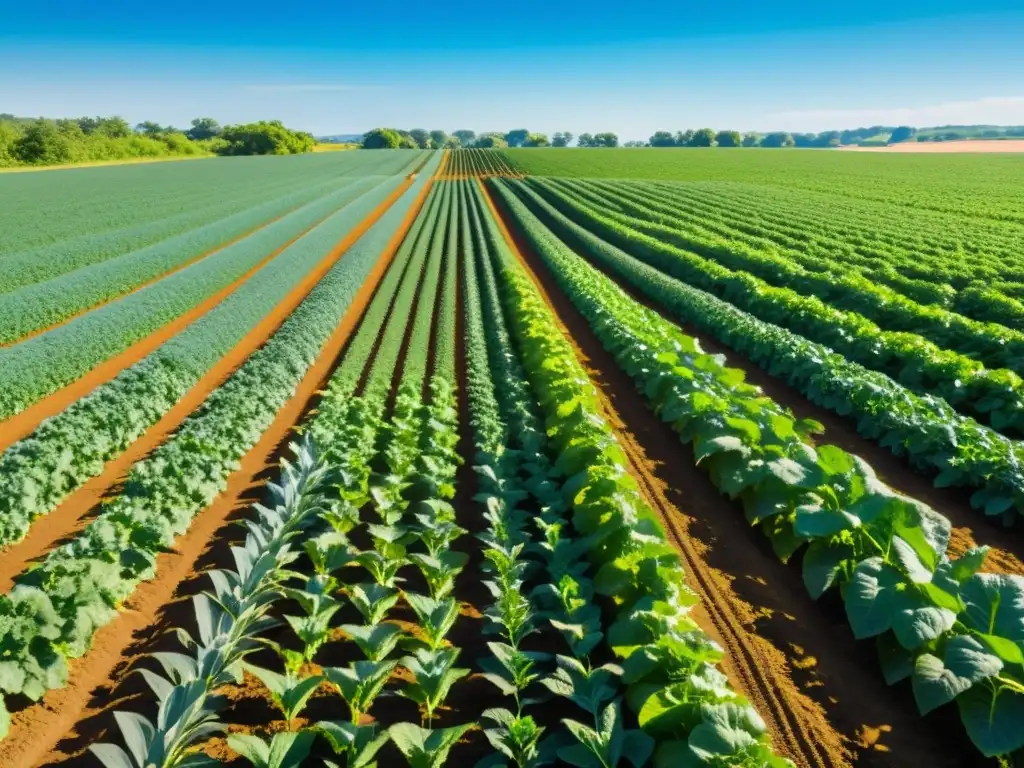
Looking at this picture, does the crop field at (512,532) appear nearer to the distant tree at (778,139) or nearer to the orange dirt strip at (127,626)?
the orange dirt strip at (127,626)

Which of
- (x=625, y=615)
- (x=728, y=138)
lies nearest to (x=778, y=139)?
(x=728, y=138)

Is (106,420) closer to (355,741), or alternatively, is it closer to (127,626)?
(127,626)

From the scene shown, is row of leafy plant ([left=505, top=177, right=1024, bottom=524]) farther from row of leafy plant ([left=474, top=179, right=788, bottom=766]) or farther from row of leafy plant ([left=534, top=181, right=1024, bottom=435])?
row of leafy plant ([left=474, top=179, right=788, bottom=766])

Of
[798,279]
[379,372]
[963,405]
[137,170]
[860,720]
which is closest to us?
[860,720]

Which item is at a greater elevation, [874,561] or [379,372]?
[874,561]

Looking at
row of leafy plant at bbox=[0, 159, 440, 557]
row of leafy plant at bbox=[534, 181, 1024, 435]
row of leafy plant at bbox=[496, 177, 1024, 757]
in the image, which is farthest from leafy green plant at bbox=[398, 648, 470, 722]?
row of leafy plant at bbox=[534, 181, 1024, 435]

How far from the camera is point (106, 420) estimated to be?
33.5 ft

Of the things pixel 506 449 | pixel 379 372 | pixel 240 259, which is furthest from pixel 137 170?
pixel 506 449

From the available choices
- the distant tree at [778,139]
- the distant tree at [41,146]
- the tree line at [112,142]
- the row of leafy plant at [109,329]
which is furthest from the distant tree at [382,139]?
the row of leafy plant at [109,329]

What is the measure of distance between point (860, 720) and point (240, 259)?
26029 mm

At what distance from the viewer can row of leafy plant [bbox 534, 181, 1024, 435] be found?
1081 cm

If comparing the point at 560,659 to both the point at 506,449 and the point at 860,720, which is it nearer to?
the point at 860,720

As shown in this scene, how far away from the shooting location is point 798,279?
2106cm

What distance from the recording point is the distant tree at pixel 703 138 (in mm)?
168000
